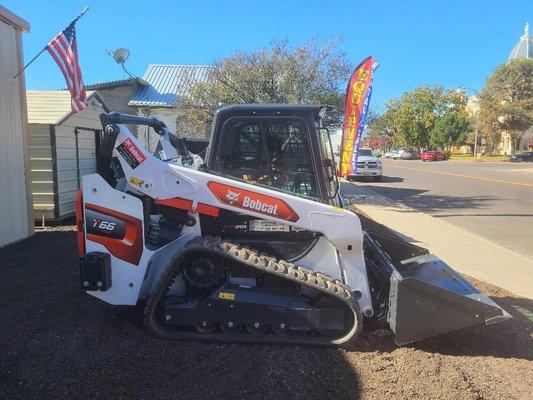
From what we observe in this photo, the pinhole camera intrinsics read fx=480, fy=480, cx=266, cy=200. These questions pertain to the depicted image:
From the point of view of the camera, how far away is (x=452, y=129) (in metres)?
71.8

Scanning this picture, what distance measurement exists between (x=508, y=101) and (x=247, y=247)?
64.2 m

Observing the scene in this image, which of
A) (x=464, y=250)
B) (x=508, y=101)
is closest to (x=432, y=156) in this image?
(x=508, y=101)

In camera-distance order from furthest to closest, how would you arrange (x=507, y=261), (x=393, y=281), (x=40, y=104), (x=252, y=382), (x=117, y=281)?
(x=40, y=104), (x=507, y=261), (x=117, y=281), (x=393, y=281), (x=252, y=382)

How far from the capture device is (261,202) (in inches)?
167

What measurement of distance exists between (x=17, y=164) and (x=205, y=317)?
630 cm

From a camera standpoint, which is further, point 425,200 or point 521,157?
point 521,157

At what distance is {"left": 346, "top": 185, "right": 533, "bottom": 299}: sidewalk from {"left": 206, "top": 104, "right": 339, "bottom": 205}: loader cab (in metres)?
3.54

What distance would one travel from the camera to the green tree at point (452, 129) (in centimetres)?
7169

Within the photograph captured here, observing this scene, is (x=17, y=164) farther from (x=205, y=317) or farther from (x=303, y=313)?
(x=303, y=313)

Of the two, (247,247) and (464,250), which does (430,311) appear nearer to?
(247,247)

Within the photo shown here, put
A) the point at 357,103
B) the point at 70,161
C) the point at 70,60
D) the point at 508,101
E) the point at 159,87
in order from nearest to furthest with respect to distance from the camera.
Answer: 1. the point at 357,103
2. the point at 70,60
3. the point at 70,161
4. the point at 159,87
5. the point at 508,101

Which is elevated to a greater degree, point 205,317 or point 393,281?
point 393,281

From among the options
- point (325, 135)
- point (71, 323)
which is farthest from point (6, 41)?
point (325, 135)

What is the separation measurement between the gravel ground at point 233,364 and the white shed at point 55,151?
18.7 feet
